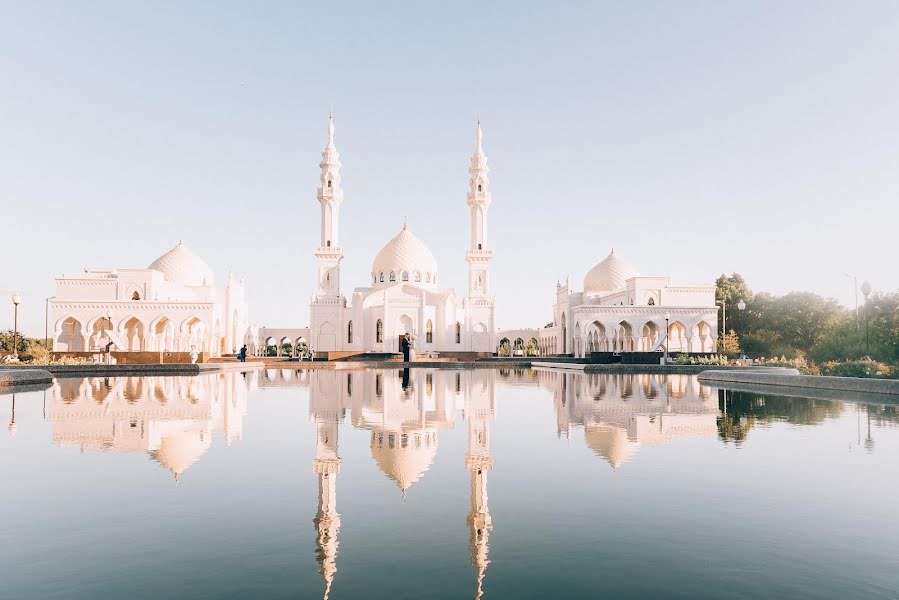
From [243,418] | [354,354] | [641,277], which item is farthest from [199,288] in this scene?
[243,418]

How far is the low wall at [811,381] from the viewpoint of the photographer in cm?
1725

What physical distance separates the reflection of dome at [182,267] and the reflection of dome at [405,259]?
14.1m

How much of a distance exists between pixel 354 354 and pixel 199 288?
1498cm

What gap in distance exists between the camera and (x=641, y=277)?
2007 inches

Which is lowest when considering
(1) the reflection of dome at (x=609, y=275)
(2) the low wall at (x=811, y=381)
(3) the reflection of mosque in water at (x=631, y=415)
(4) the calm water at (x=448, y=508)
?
(4) the calm water at (x=448, y=508)

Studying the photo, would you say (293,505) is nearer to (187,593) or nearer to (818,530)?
(187,593)

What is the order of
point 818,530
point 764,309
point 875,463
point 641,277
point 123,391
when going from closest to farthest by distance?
point 818,530 < point 875,463 < point 123,391 < point 641,277 < point 764,309

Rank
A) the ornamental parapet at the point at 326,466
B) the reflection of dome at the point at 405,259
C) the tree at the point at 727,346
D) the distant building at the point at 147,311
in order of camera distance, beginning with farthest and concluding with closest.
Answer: the reflection of dome at the point at 405,259, the distant building at the point at 147,311, the tree at the point at 727,346, the ornamental parapet at the point at 326,466

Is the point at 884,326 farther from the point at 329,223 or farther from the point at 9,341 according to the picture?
the point at 9,341

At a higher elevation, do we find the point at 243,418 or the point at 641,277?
the point at 641,277

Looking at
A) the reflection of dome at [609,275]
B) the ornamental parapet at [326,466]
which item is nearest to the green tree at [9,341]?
the reflection of dome at [609,275]

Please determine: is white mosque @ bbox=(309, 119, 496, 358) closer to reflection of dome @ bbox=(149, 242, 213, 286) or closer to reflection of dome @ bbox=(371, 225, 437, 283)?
reflection of dome @ bbox=(371, 225, 437, 283)

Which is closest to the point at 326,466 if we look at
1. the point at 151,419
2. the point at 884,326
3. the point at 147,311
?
the point at 151,419

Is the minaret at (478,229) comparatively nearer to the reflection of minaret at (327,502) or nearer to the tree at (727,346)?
the tree at (727,346)
